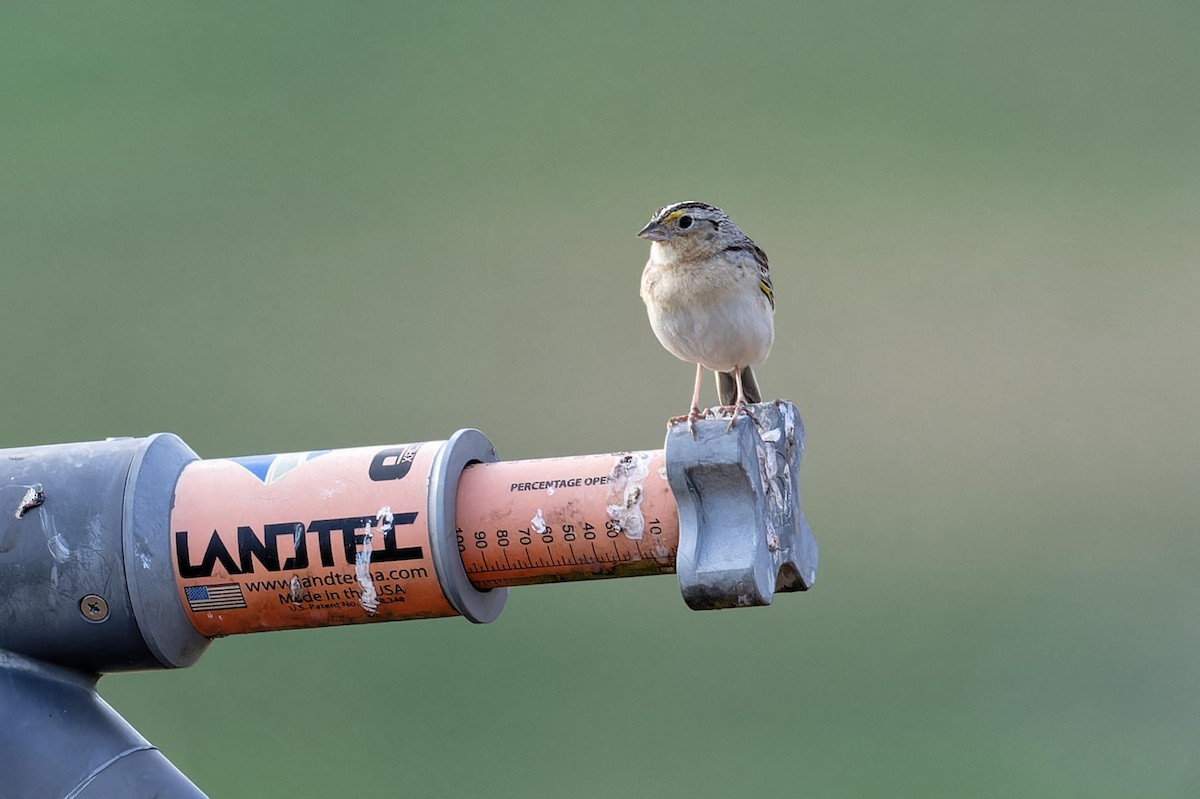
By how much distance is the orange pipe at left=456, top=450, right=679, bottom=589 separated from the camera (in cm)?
203

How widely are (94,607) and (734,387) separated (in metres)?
2.75

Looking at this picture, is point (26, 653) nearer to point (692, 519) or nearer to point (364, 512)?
point (364, 512)

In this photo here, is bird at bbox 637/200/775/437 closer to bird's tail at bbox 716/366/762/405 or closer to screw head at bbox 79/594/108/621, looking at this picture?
bird's tail at bbox 716/366/762/405

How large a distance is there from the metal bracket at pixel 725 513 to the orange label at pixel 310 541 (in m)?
0.37

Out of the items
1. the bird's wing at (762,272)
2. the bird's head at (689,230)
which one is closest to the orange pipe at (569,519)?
the bird's head at (689,230)

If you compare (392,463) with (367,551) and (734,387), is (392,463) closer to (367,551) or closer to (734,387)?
(367,551)

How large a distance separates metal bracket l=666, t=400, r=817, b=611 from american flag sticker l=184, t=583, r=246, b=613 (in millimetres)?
643

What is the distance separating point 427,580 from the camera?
6.72ft

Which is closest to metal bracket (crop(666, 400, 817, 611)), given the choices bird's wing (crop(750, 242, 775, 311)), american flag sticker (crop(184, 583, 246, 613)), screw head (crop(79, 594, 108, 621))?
american flag sticker (crop(184, 583, 246, 613))

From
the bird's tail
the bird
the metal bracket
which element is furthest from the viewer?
the bird's tail

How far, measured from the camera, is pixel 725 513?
2.01 m

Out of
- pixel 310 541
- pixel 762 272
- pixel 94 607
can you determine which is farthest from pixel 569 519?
pixel 762 272

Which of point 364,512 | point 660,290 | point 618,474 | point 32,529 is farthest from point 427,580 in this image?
point 660,290

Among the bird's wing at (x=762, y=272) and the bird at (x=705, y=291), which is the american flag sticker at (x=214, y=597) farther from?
the bird's wing at (x=762, y=272)
